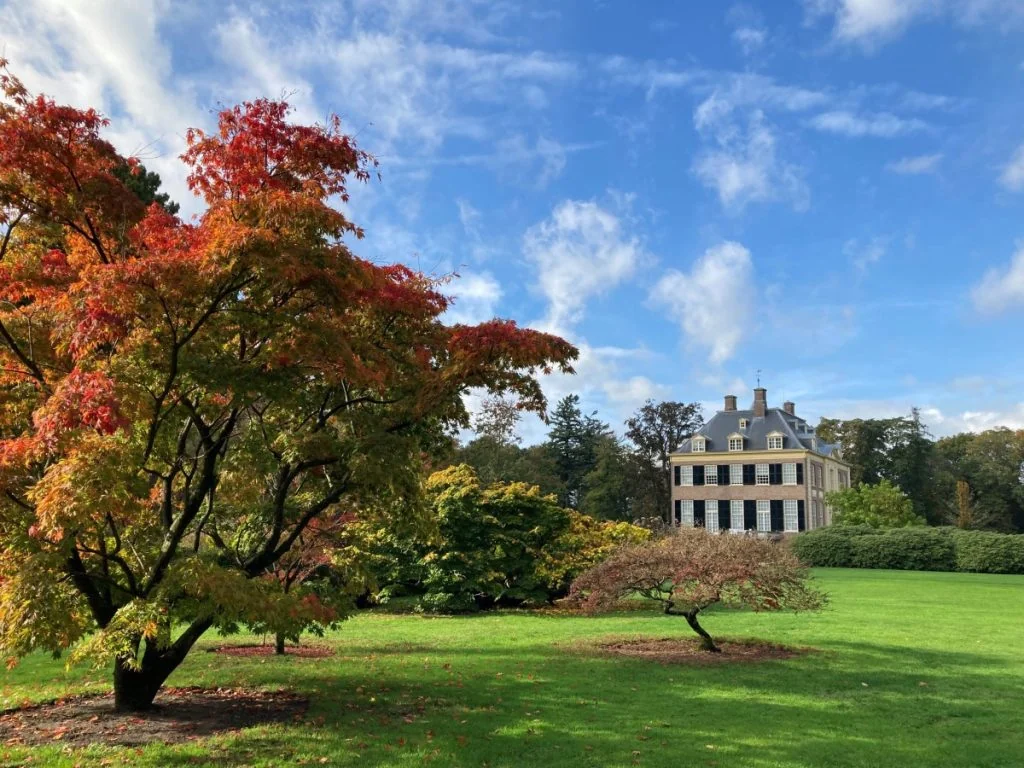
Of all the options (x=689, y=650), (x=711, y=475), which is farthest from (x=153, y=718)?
(x=711, y=475)

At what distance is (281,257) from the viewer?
6.40m

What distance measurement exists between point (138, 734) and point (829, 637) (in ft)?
40.9

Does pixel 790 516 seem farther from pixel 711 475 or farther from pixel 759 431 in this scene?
pixel 759 431

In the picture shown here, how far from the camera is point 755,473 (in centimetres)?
5569

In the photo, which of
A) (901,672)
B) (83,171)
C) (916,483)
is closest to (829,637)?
(901,672)

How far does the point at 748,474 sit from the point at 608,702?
49.8 m

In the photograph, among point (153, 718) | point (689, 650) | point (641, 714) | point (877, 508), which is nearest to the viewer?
point (153, 718)

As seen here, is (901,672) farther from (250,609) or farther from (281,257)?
(281,257)

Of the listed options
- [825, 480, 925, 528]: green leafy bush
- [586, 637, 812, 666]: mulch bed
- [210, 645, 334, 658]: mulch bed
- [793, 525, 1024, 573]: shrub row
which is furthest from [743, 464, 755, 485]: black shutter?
[210, 645, 334, 658]: mulch bed

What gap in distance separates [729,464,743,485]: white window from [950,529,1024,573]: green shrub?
19104 millimetres

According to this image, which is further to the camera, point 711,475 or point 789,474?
point 711,475

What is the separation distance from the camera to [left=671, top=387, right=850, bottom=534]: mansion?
54.0m

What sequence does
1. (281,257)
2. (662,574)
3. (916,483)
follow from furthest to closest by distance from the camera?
(916,483) < (662,574) < (281,257)

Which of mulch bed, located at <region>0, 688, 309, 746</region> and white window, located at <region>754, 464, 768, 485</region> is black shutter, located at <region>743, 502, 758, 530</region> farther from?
mulch bed, located at <region>0, 688, 309, 746</region>
